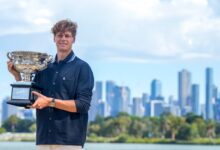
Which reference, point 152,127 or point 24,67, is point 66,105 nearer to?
point 24,67

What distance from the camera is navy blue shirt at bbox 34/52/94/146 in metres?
6.29

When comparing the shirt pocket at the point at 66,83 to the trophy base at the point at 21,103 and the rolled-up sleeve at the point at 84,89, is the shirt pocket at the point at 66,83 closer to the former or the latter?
the rolled-up sleeve at the point at 84,89

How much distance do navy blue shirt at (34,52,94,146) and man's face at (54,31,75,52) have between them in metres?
0.09

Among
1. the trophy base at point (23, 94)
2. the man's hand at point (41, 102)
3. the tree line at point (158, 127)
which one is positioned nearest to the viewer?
the man's hand at point (41, 102)

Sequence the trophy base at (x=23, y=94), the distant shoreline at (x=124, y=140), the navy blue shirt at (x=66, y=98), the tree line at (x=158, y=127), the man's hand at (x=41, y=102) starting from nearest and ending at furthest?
the man's hand at (x=41, y=102)
the trophy base at (x=23, y=94)
the navy blue shirt at (x=66, y=98)
the distant shoreline at (x=124, y=140)
the tree line at (x=158, y=127)

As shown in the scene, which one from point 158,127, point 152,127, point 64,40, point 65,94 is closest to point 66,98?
point 65,94

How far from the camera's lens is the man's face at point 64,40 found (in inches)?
244

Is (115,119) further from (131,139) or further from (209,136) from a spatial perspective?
(209,136)

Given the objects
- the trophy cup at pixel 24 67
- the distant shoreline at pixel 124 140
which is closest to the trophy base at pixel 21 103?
the trophy cup at pixel 24 67

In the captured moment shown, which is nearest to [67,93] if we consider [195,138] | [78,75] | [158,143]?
[78,75]

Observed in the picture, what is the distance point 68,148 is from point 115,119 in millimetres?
118711

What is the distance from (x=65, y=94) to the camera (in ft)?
20.6

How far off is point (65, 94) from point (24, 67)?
13.3 inches

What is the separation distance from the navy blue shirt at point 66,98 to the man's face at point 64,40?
0.31 feet
